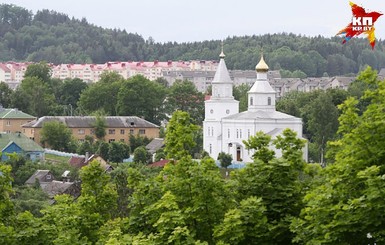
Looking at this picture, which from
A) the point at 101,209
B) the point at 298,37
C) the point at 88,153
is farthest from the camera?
the point at 298,37

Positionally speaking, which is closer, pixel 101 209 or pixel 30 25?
pixel 101 209

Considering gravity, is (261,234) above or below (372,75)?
below

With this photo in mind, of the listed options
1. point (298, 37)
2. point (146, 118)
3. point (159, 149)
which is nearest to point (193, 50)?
point (298, 37)

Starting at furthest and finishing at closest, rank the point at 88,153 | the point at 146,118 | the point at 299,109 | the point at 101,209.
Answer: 1. the point at 146,118
2. the point at 299,109
3. the point at 88,153
4. the point at 101,209

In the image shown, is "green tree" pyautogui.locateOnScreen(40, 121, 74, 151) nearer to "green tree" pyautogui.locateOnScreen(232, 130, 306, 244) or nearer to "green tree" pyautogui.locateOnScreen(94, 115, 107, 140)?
"green tree" pyautogui.locateOnScreen(94, 115, 107, 140)

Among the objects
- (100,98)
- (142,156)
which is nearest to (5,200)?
(142,156)

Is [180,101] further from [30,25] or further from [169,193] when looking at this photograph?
[30,25]

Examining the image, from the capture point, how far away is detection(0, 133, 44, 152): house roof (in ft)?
191

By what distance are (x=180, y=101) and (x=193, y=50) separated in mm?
86874

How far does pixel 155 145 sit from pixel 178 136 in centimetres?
4545

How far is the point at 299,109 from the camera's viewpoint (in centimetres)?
7088

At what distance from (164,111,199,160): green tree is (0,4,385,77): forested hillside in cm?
12336

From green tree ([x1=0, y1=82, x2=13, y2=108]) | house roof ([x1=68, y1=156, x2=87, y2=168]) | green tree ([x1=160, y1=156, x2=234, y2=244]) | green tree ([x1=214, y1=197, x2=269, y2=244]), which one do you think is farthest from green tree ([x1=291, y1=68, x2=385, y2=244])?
green tree ([x1=0, y1=82, x2=13, y2=108])

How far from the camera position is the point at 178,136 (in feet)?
61.8
